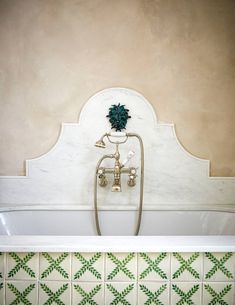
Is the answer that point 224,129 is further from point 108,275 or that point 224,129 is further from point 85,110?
point 108,275

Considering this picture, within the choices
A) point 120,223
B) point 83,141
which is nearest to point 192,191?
point 120,223

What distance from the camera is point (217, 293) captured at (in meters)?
1.18

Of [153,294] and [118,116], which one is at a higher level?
[118,116]

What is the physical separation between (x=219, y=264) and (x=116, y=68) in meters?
1.54

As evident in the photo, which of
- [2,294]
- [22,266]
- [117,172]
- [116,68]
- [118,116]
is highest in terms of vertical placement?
[116,68]

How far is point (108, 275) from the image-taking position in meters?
1.16

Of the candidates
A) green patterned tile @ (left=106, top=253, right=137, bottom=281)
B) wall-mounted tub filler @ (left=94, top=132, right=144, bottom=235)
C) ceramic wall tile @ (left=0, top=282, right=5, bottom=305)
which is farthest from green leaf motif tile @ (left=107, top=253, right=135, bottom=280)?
wall-mounted tub filler @ (left=94, top=132, right=144, bottom=235)

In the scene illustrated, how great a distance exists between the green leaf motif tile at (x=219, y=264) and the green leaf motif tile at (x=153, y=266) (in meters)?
0.18

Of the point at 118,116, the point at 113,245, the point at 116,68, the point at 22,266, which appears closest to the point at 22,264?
the point at 22,266

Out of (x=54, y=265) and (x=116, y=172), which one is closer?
(x=54, y=265)

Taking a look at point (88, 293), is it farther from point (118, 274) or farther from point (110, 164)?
point (110, 164)

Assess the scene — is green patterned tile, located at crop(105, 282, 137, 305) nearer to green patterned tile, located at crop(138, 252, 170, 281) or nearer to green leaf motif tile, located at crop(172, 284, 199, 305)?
green patterned tile, located at crop(138, 252, 170, 281)

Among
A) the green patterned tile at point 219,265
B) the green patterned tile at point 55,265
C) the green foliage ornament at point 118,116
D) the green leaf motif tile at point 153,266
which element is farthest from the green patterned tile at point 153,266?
the green foliage ornament at point 118,116

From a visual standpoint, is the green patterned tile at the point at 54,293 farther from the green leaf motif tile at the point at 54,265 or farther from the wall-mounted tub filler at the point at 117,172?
the wall-mounted tub filler at the point at 117,172
